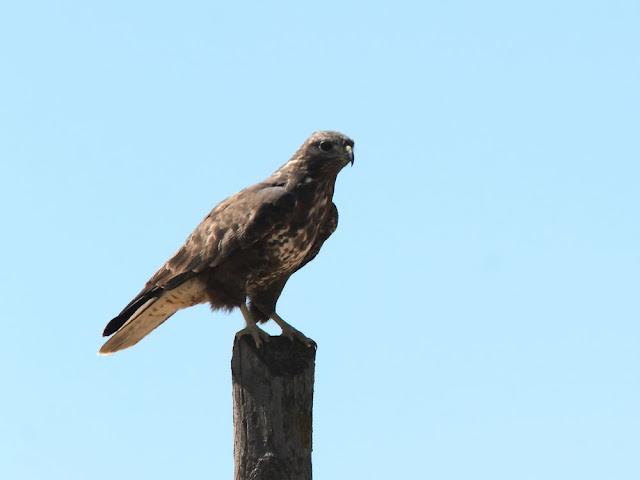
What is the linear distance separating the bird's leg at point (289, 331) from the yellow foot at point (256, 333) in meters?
0.25

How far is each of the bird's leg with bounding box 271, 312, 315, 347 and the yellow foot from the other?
0.25m

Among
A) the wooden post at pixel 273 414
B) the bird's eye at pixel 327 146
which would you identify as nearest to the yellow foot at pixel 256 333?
the wooden post at pixel 273 414

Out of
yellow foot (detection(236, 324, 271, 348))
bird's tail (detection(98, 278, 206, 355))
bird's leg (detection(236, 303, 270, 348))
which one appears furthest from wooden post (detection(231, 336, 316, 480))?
bird's tail (detection(98, 278, 206, 355))

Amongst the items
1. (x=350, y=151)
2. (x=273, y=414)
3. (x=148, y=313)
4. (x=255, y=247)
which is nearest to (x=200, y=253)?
(x=255, y=247)

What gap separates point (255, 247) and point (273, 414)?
6.44 ft

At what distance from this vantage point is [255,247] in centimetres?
820

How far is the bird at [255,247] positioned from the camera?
8188 mm

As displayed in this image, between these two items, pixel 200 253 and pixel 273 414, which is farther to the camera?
pixel 200 253

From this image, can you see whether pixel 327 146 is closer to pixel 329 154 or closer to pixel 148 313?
pixel 329 154

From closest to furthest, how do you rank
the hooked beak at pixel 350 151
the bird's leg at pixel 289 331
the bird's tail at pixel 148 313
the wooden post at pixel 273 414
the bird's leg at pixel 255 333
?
the wooden post at pixel 273 414 → the bird's leg at pixel 255 333 → the bird's leg at pixel 289 331 → the hooked beak at pixel 350 151 → the bird's tail at pixel 148 313

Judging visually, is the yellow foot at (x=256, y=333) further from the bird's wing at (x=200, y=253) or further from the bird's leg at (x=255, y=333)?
the bird's wing at (x=200, y=253)

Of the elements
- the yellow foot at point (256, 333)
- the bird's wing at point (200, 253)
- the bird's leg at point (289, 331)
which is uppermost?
the bird's wing at point (200, 253)

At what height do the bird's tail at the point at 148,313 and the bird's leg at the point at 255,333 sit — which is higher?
the bird's tail at the point at 148,313

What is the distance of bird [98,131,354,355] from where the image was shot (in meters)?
8.19
